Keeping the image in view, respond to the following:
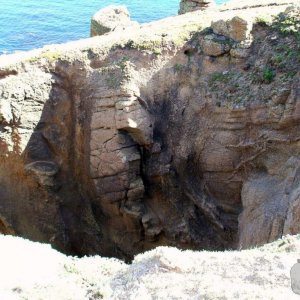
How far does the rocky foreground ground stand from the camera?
642 centimetres

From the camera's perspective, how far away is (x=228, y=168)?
14.9 metres

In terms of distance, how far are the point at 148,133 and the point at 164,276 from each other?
28.1 feet

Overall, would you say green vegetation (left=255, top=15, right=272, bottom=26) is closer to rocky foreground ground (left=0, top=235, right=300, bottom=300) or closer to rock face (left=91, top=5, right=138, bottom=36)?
rocky foreground ground (left=0, top=235, right=300, bottom=300)

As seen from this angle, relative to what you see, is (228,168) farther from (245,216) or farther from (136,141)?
(136,141)

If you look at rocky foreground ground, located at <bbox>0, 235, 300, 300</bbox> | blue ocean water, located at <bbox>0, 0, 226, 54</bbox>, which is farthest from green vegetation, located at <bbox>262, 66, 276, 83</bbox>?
blue ocean water, located at <bbox>0, 0, 226, 54</bbox>

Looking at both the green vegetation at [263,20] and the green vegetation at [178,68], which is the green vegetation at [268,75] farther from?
the green vegetation at [178,68]

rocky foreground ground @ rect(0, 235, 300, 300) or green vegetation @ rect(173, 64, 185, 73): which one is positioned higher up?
green vegetation @ rect(173, 64, 185, 73)

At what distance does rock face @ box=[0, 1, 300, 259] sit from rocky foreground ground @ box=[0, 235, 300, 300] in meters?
6.87

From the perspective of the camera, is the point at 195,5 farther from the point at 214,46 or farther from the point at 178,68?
the point at 214,46

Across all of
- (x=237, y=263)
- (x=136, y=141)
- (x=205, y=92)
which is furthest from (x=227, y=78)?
(x=237, y=263)

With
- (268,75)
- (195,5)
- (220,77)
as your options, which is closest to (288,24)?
(268,75)

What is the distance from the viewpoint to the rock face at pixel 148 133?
14.4m

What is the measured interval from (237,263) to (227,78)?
28.1 ft

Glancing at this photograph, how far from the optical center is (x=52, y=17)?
45125 millimetres
